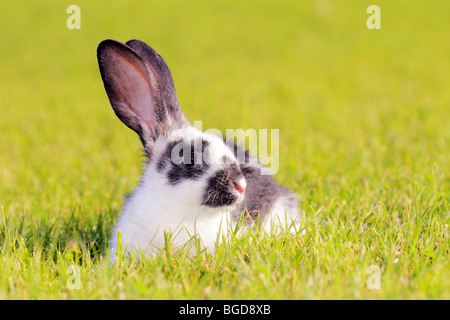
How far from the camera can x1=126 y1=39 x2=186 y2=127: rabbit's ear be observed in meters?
3.70

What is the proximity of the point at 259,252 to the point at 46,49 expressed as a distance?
52.9 ft

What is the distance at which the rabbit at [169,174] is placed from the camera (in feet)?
10.8

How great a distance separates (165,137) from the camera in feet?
12.0

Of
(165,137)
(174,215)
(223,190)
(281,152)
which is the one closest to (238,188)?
(223,190)

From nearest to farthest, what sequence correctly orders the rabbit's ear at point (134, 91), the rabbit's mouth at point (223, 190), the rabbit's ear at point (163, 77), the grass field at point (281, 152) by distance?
the grass field at point (281, 152) → the rabbit's mouth at point (223, 190) → the rabbit's ear at point (134, 91) → the rabbit's ear at point (163, 77)

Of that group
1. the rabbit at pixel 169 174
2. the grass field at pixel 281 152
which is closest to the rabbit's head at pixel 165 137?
the rabbit at pixel 169 174

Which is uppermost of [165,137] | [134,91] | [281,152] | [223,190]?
[134,91]

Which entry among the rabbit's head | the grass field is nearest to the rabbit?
the rabbit's head

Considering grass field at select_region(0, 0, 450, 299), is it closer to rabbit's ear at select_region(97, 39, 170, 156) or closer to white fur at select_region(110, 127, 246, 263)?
white fur at select_region(110, 127, 246, 263)

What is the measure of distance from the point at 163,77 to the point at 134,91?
23cm

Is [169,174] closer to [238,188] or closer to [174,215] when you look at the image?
[174,215]

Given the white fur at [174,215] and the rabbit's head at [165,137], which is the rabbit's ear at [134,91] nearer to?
the rabbit's head at [165,137]

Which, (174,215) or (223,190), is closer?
(223,190)

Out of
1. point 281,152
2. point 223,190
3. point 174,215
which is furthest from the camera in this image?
point 281,152
